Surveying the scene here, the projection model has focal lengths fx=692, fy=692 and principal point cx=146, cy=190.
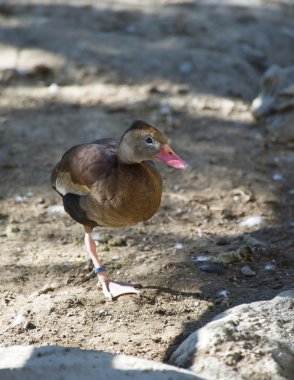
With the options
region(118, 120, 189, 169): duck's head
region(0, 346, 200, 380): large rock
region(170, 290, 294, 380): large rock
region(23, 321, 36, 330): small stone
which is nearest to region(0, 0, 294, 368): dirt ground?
region(23, 321, 36, 330): small stone

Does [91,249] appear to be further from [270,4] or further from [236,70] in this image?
[270,4]

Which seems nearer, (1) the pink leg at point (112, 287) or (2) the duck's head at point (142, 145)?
(2) the duck's head at point (142, 145)

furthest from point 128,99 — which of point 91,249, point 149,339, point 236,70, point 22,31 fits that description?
point 149,339

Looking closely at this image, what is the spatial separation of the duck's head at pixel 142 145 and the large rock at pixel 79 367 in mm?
1338

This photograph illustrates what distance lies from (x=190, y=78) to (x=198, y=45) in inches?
33.7

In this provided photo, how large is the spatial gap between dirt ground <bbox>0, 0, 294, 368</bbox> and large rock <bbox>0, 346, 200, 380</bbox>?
53 cm

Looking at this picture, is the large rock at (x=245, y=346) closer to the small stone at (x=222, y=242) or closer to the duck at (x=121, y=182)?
the duck at (x=121, y=182)

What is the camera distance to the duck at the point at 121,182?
13.7 ft

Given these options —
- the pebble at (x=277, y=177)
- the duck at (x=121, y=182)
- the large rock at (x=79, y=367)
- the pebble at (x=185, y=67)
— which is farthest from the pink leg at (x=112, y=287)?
the pebble at (x=185, y=67)

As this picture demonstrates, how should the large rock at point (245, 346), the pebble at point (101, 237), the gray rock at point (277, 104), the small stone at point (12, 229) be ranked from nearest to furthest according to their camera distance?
the large rock at point (245, 346) < the pebble at point (101, 237) < the small stone at point (12, 229) < the gray rock at point (277, 104)

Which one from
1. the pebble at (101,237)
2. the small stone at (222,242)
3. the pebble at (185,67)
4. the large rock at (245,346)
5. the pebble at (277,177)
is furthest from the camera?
the pebble at (185,67)

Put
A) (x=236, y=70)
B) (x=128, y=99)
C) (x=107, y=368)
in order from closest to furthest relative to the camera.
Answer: (x=107, y=368) → (x=128, y=99) → (x=236, y=70)

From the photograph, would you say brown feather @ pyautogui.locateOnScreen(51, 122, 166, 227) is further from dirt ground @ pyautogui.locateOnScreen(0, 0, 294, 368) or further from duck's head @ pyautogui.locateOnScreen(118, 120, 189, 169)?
dirt ground @ pyautogui.locateOnScreen(0, 0, 294, 368)

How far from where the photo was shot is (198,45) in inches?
341
